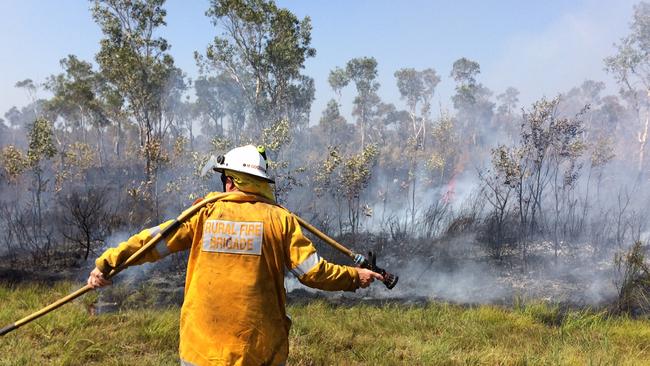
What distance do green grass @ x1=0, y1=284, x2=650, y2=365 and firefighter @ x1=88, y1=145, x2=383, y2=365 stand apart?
2004 millimetres

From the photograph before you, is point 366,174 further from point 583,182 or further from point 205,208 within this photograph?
point 583,182

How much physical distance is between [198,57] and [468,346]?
17862mm

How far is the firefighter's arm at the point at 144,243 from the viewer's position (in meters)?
2.14

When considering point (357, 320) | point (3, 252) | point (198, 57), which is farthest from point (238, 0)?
point (357, 320)

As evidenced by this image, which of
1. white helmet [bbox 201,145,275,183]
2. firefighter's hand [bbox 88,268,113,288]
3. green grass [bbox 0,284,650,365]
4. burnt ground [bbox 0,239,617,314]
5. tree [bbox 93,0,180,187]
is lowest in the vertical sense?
burnt ground [bbox 0,239,617,314]

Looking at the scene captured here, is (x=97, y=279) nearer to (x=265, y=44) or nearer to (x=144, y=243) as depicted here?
(x=144, y=243)

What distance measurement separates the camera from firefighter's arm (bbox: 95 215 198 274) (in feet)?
7.04

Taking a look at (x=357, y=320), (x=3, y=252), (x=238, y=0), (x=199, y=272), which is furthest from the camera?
(x=238, y=0)

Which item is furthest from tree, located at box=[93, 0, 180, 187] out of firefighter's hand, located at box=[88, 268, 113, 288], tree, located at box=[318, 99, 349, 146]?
tree, located at box=[318, 99, 349, 146]

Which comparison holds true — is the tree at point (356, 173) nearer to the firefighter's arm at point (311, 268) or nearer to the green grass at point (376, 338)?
the green grass at point (376, 338)

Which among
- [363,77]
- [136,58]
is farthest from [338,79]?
[136,58]

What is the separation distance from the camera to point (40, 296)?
625 centimetres

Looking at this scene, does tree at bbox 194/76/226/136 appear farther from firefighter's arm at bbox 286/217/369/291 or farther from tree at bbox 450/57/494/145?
firefighter's arm at bbox 286/217/369/291

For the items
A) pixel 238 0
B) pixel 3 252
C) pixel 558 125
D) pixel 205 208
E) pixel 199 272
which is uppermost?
pixel 238 0
